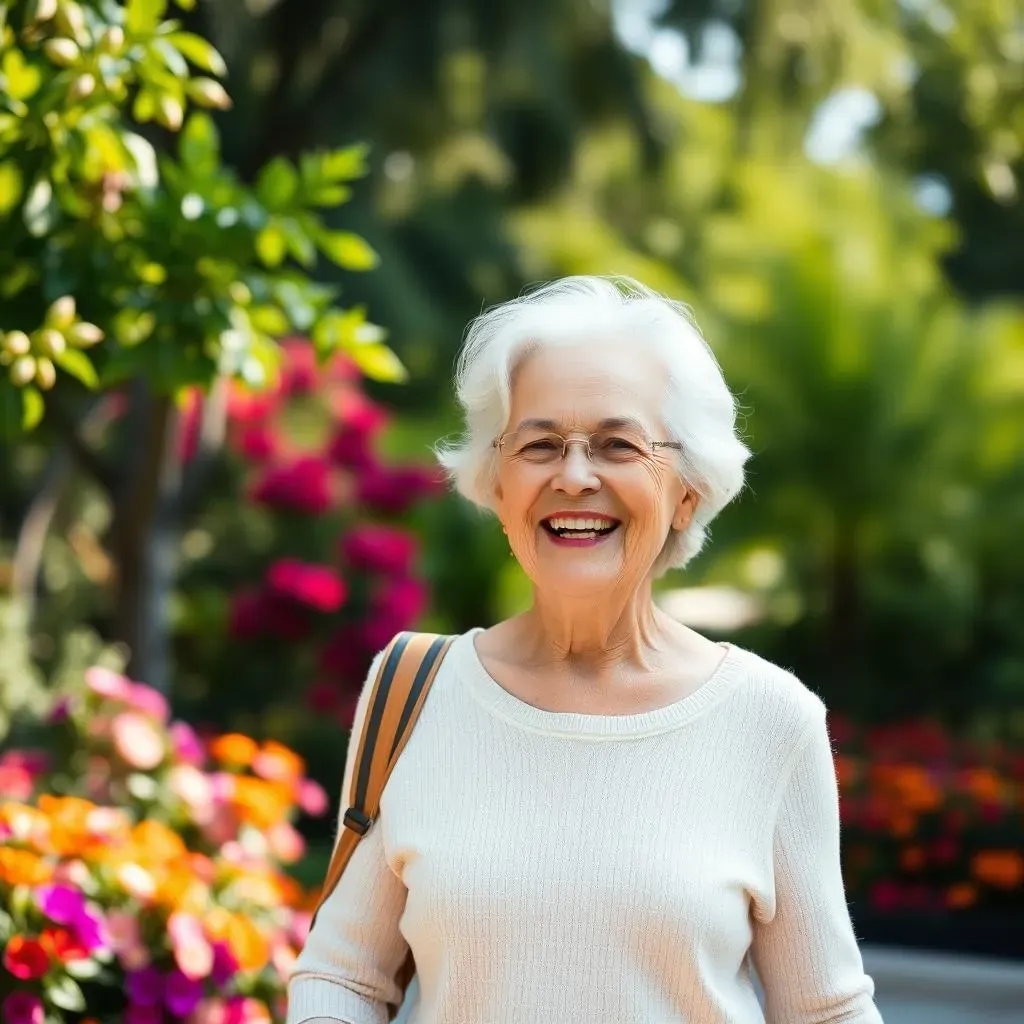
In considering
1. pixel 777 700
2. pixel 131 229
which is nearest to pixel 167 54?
pixel 131 229

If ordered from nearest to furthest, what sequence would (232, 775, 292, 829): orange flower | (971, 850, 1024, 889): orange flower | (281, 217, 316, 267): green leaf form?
1. (281, 217, 316, 267): green leaf
2. (232, 775, 292, 829): orange flower
3. (971, 850, 1024, 889): orange flower

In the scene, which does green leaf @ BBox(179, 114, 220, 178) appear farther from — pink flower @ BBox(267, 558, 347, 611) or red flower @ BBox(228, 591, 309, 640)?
red flower @ BBox(228, 591, 309, 640)

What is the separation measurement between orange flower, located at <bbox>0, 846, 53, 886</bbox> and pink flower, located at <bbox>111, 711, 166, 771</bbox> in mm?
729

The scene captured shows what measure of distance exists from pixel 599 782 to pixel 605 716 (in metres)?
0.09

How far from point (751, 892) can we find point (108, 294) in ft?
4.78

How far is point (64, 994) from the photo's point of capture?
2.76 metres

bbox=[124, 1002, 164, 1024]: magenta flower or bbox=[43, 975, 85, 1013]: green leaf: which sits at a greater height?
bbox=[43, 975, 85, 1013]: green leaf

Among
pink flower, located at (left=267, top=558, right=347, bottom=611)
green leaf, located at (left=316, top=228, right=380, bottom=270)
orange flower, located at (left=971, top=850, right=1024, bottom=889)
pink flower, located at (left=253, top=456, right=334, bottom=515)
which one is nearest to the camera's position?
green leaf, located at (left=316, top=228, right=380, bottom=270)

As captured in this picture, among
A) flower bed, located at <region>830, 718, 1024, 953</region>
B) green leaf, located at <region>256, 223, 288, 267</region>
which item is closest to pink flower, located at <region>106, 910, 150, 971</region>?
green leaf, located at <region>256, 223, 288, 267</region>

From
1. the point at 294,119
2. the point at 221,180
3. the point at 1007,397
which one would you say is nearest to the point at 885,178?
the point at 1007,397

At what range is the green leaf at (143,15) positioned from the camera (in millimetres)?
2279

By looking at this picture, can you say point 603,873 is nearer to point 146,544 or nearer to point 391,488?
point 146,544

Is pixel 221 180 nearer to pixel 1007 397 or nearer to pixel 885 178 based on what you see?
pixel 1007 397

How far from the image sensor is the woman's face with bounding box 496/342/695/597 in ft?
6.09
